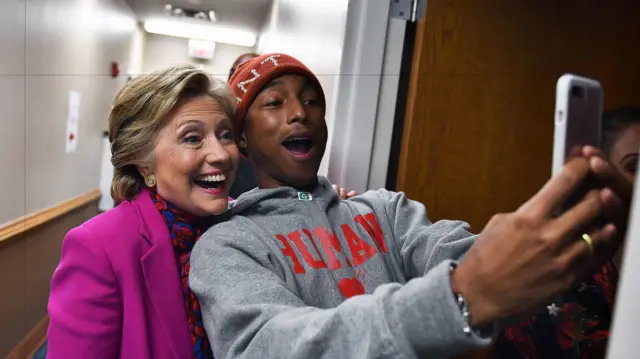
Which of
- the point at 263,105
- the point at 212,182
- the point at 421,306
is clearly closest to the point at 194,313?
the point at 212,182

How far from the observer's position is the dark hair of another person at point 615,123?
35 cm

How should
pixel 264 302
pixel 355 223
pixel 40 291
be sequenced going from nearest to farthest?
pixel 264 302, pixel 355 223, pixel 40 291

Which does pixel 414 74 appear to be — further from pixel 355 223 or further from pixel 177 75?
pixel 177 75

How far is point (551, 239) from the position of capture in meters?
0.32

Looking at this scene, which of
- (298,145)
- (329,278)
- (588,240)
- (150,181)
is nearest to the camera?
(588,240)

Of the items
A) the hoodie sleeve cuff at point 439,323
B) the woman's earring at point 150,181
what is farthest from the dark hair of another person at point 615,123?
the woman's earring at point 150,181

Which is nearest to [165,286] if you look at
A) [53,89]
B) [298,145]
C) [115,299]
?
[115,299]

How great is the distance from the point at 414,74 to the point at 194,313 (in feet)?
1.61

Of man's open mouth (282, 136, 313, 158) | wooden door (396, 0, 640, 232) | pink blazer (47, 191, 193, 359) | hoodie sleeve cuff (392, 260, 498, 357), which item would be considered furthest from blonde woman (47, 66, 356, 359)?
hoodie sleeve cuff (392, 260, 498, 357)

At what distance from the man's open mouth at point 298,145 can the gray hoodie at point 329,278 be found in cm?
6

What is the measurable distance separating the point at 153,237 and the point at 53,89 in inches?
13.8

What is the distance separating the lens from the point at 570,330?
42cm

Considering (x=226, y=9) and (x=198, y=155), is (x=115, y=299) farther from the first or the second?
(x=226, y=9)

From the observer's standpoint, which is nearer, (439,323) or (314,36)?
(439,323)
